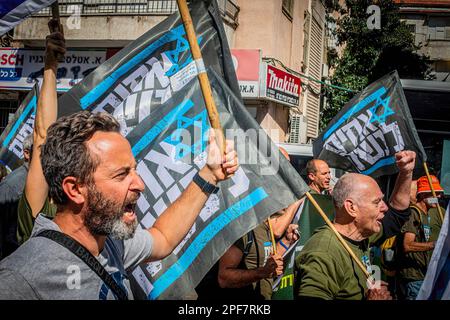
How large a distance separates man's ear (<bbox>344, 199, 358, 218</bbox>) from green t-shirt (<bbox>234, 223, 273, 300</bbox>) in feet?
2.69

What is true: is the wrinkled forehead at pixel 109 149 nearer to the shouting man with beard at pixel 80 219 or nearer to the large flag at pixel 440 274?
the shouting man with beard at pixel 80 219

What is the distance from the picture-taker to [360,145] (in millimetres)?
5059

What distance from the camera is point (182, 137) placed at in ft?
10.9

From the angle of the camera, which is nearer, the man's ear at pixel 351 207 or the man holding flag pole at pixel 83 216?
the man holding flag pole at pixel 83 216

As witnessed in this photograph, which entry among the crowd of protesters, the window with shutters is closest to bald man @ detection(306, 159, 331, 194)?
the crowd of protesters

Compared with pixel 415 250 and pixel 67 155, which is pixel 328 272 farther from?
pixel 415 250

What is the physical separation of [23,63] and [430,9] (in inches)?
1000

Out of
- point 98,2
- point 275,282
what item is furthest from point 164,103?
point 98,2

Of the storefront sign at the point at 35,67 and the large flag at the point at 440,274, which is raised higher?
the storefront sign at the point at 35,67

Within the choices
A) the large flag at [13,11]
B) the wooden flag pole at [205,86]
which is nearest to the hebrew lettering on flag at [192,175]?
the wooden flag pole at [205,86]

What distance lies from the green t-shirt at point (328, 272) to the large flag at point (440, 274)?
1.03 meters

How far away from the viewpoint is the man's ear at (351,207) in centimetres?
335

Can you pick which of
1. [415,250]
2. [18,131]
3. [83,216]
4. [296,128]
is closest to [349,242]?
[83,216]
